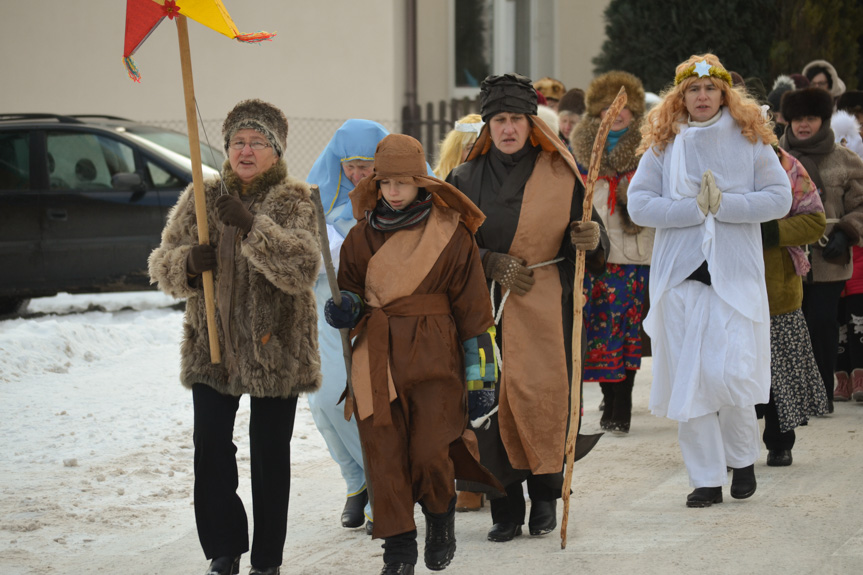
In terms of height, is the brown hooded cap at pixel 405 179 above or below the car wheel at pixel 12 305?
above

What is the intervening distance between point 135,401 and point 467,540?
364 cm

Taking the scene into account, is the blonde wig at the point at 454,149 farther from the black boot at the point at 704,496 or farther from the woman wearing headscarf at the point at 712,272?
the black boot at the point at 704,496

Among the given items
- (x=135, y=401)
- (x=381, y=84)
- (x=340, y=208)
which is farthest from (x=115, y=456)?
(x=381, y=84)

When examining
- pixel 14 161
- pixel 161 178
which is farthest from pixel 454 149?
pixel 14 161

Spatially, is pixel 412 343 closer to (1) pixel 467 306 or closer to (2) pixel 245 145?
(1) pixel 467 306

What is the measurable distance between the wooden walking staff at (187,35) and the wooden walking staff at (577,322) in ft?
4.97

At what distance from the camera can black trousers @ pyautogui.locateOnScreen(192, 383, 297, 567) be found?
4.57 meters

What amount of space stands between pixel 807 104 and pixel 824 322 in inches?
55.4

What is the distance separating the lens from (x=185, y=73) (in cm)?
462

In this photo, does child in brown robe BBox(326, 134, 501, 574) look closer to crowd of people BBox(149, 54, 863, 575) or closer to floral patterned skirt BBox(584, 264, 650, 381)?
crowd of people BBox(149, 54, 863, 575)

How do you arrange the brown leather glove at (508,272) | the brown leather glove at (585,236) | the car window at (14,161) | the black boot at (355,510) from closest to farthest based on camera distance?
the brown leather glove at (585,236), the brown leather glove at (508,272), the black boot at (355,510), the car window at (14,161)

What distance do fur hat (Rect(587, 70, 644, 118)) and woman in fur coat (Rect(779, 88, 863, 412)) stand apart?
933 mm

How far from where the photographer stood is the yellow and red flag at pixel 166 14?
4.46 meters

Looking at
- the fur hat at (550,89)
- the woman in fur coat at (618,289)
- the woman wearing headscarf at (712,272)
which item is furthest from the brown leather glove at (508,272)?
the fur hat at (550,89)
